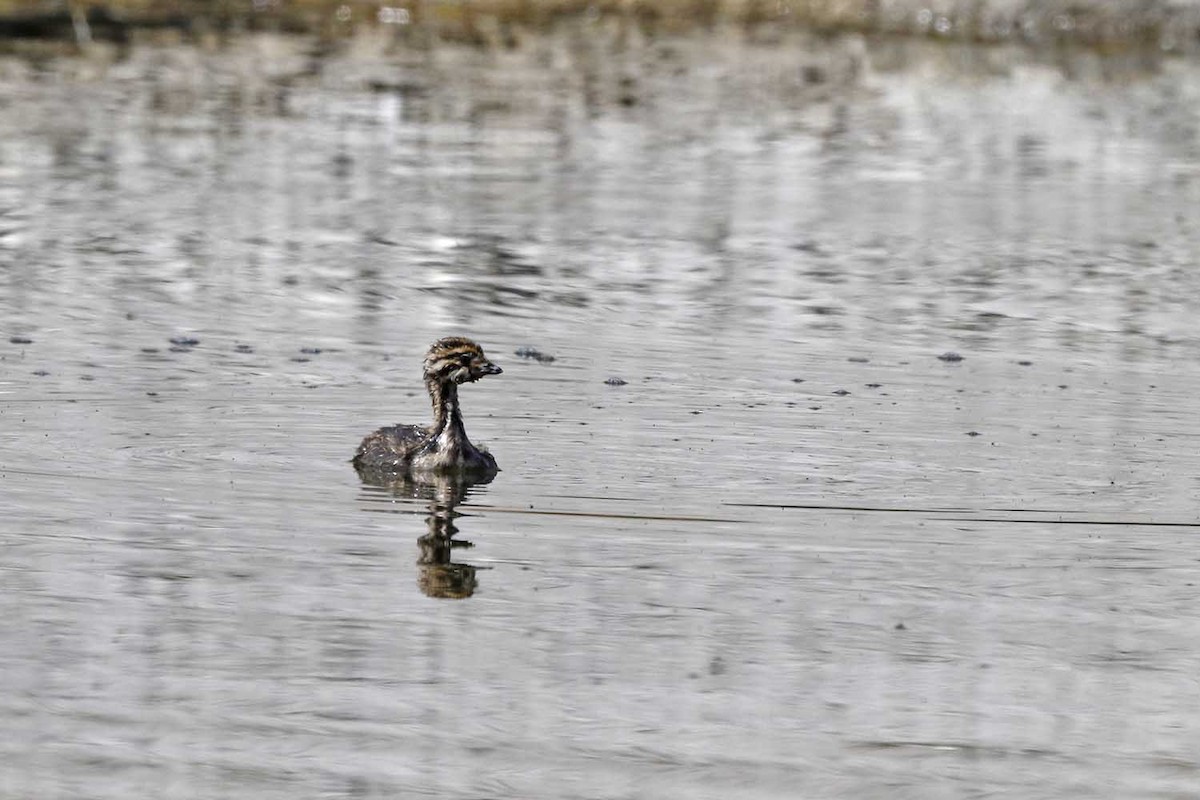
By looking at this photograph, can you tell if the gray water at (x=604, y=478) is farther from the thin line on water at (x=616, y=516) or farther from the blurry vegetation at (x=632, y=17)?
the blurry vegetation at (x=632, y=17)

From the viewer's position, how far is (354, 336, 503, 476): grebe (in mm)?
11867

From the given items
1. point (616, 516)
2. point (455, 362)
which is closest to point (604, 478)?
point (616, 516)

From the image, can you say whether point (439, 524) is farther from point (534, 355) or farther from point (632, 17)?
point (632, 17)

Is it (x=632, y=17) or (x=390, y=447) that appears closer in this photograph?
(x=390, y=447)

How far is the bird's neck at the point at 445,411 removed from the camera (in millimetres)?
12031

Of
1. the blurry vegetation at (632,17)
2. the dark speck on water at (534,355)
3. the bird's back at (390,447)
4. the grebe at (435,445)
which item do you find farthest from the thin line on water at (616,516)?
the blurry vegetation at (632,17)

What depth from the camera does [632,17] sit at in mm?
46094

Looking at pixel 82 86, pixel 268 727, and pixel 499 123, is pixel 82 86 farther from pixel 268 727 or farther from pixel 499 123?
pixel 268 727

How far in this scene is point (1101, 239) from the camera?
2092cm

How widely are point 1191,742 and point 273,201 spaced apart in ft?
51.6

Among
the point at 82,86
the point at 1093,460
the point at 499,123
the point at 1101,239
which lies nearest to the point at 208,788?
the point at 1093,460

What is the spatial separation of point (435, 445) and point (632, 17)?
35128 mm

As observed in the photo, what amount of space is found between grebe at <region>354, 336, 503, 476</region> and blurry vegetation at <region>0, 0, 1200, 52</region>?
28.4 meters

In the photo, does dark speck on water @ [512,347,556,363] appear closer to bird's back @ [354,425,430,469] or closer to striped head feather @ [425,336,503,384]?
striped head feather @ [425,336,503,384]
